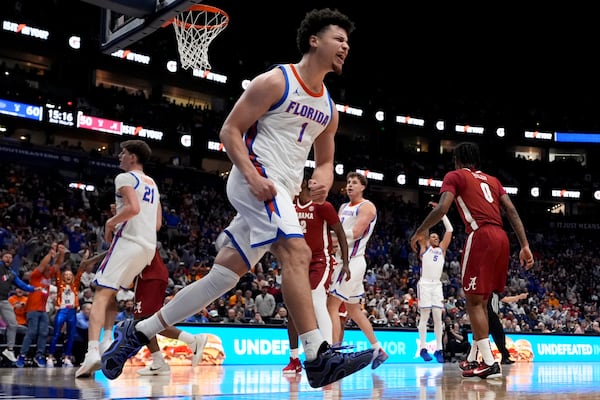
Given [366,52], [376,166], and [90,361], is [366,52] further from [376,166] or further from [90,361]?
[90,361]

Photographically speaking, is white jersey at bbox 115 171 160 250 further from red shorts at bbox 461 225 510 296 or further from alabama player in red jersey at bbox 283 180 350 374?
red shorts at bbox 461 225 510 296

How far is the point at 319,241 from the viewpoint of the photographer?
785 cm

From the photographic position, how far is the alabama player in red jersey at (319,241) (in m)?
7.54

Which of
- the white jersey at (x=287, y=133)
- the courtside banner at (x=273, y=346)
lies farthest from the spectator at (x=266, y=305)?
the white jersey at (x=287, y=133)

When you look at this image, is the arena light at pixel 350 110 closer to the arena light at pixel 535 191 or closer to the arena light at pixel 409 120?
the arena light at pixel 409 120

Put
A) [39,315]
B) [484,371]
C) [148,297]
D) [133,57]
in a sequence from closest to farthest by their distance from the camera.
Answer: [484,371], [148,297], [39,315], [133,57]

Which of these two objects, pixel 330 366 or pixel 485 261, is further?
pixel 485 261

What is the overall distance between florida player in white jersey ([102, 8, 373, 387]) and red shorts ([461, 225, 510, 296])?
2.94m

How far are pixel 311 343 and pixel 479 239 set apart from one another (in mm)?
3668

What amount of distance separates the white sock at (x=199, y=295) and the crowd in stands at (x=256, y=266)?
791 centimetres

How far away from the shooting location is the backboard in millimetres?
8828

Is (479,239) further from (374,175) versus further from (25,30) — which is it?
(374,175)

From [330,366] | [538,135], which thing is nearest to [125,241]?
[330,366]

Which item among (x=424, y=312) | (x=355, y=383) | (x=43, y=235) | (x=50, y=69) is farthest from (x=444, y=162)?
(x=355, y=383)
